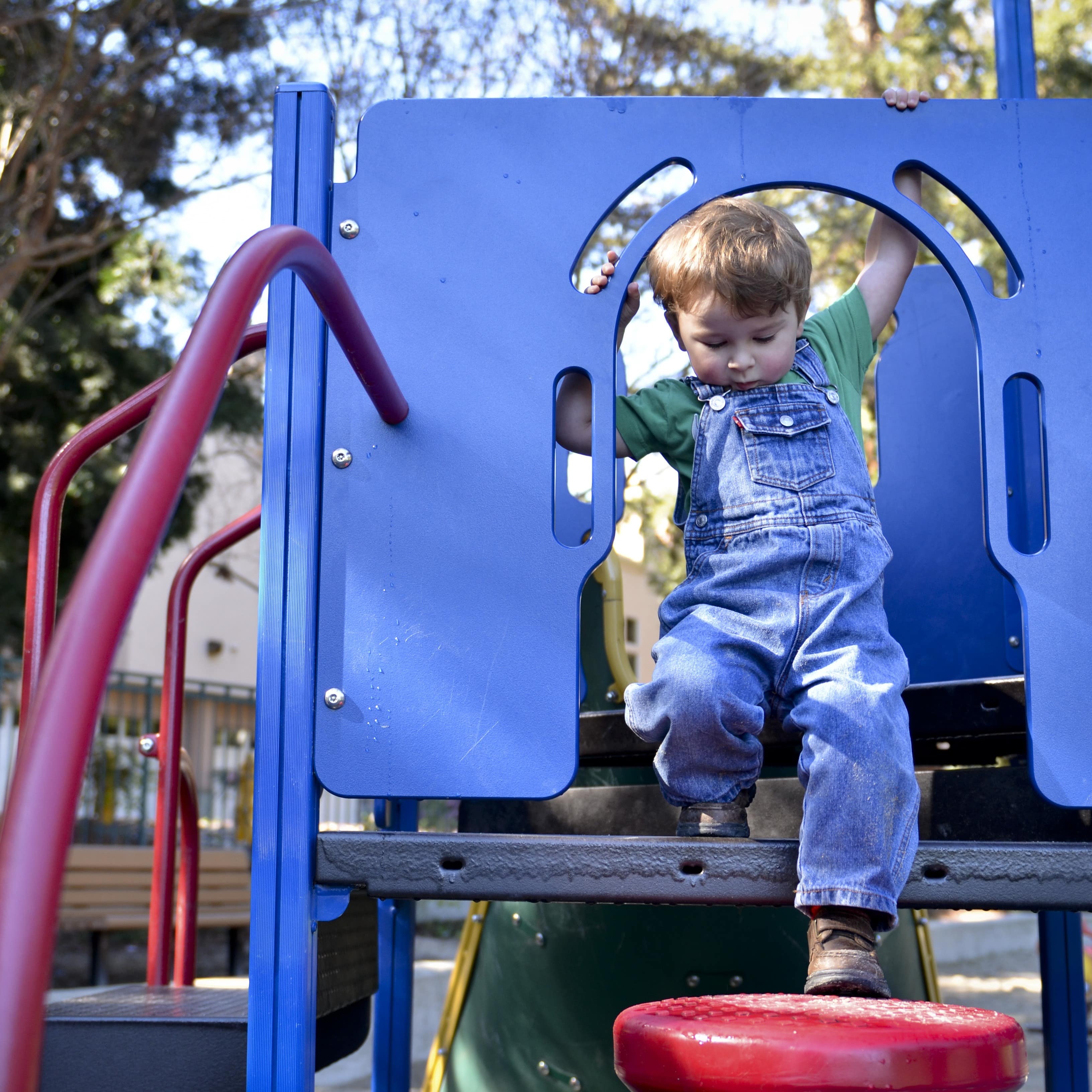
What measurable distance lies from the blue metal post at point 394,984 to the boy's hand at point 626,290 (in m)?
1.12

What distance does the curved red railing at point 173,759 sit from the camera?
2.00m

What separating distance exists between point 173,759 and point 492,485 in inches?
36.7

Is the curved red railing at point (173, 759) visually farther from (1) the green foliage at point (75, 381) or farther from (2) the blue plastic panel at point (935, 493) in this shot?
(1) the green foliage at point (75, 381)

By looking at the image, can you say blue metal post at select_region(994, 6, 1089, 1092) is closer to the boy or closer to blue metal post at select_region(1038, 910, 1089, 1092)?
blue metal post at select_region(1038, 910, 1089, 1092)

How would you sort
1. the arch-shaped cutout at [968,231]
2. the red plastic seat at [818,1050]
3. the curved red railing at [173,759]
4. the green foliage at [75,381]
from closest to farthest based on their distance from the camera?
the red plastic seat at [818,1050]
the curved red railing at [173,759]
the green foliage at [75,381]
the arch-shaped cutout at [968,231]

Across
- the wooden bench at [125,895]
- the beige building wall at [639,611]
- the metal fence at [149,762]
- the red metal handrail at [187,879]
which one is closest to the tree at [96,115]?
the metal fence at [149,762]

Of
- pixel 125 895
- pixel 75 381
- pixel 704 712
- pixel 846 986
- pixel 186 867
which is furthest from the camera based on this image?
pixel 75 381

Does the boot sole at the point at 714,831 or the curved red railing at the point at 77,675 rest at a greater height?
the curved red railing at the point at 77,675

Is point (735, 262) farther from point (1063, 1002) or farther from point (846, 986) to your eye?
point (1063, 1002)

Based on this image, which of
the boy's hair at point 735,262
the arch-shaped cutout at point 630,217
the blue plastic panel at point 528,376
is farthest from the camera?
the arch-shaped cutout at point 630,217

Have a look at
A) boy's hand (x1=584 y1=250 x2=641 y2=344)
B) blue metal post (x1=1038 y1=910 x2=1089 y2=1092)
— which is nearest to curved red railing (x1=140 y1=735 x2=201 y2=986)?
boy's hand (x1=584 y1=250 x2=641 y2=344)

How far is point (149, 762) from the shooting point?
764 centimetres

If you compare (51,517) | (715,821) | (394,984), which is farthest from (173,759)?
(715,821)

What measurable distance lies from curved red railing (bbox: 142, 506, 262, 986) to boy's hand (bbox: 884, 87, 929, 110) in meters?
1.14
